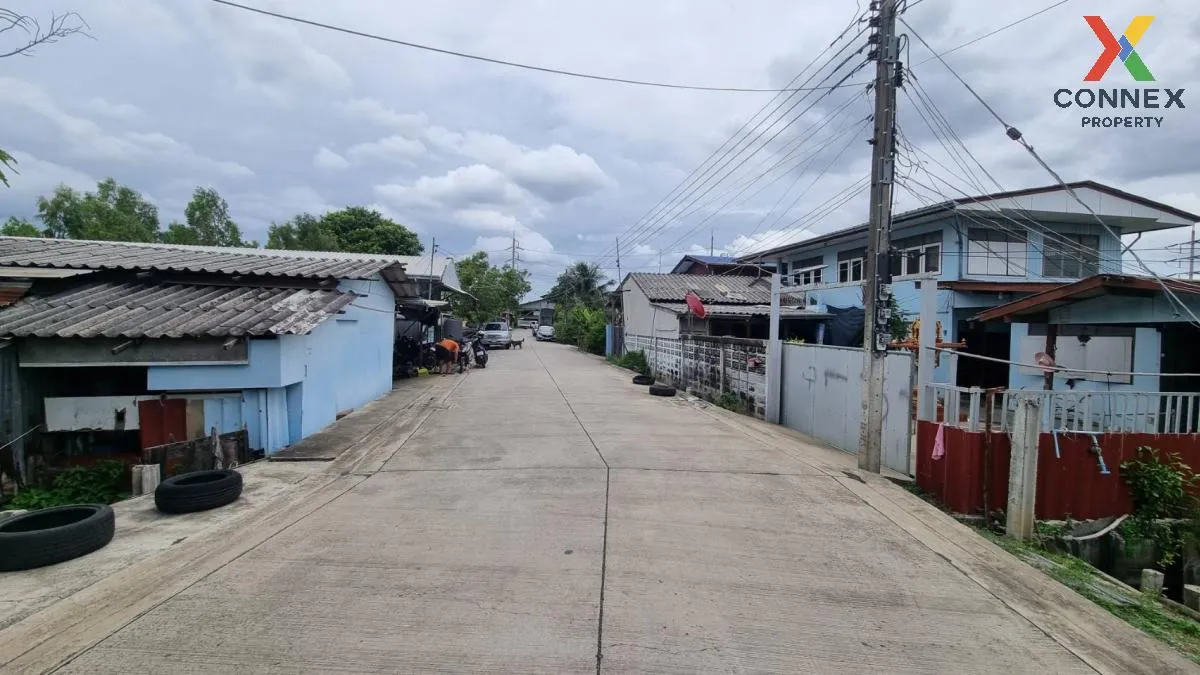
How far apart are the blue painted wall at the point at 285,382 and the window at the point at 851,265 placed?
57.7ft

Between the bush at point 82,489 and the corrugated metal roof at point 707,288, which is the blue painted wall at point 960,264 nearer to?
the corrugated metal roof at point 707,288

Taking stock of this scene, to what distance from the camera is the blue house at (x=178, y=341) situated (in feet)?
26.3

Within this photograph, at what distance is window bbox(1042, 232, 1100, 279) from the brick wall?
10.1 meters

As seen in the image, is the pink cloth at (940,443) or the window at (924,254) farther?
the window at (924,254)

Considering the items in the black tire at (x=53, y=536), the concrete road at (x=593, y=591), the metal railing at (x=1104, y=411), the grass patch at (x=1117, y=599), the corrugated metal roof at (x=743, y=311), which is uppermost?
the corrugated metal roof at (x=743, y=311)

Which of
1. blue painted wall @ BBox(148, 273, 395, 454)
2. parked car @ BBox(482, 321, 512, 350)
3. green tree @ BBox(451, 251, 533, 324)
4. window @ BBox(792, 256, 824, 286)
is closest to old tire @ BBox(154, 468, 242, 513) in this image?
blue painted wall @ BBox(148, 273, 395, 454)

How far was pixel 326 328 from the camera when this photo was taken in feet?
35.6

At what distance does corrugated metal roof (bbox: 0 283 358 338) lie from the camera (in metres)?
8.05

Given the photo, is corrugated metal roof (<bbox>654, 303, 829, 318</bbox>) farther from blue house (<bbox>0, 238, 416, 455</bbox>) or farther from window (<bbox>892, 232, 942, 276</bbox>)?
blue house (<bbox>0, 238, 416, 455</bbox>)

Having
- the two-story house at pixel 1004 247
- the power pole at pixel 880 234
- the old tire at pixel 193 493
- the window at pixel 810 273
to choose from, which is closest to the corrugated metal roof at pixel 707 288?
the window at pixel 810 273

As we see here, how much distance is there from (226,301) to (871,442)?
1028cm

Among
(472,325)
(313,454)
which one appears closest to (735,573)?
(313,454)

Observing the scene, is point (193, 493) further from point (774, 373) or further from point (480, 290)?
point (480, 290)

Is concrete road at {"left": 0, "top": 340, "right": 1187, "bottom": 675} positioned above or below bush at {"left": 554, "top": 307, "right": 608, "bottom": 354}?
below
